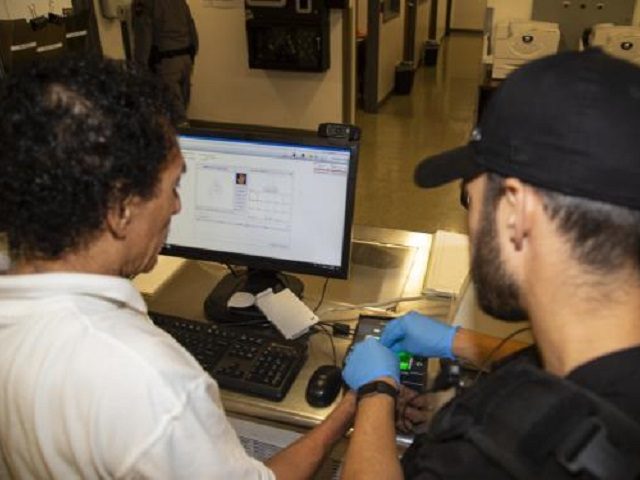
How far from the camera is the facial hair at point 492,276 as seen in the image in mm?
812

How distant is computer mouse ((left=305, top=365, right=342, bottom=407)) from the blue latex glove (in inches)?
1.0

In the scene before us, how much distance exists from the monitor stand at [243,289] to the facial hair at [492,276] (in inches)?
26.6

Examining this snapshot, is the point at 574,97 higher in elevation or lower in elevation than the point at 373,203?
higher

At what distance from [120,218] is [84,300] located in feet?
0.38

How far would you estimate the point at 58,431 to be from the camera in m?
0.71

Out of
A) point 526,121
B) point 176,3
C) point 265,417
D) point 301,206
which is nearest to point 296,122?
point 176,3

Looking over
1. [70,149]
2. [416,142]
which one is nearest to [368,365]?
[70,149]

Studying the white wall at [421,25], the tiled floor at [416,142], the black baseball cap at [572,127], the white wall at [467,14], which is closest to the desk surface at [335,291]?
the black baseball cap at [572,127]

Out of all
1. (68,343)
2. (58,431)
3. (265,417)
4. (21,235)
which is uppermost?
(21,235)

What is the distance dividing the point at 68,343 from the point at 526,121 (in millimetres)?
646

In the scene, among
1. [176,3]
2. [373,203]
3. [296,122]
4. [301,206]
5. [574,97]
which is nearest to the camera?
[574,97]

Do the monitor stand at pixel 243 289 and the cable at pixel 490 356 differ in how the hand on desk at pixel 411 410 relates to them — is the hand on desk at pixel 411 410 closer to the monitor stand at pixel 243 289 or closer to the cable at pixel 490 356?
the cable at pixel 490 356

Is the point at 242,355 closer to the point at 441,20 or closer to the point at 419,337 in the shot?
the point at 419,337

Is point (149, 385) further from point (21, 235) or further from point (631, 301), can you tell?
point (631, 301)
